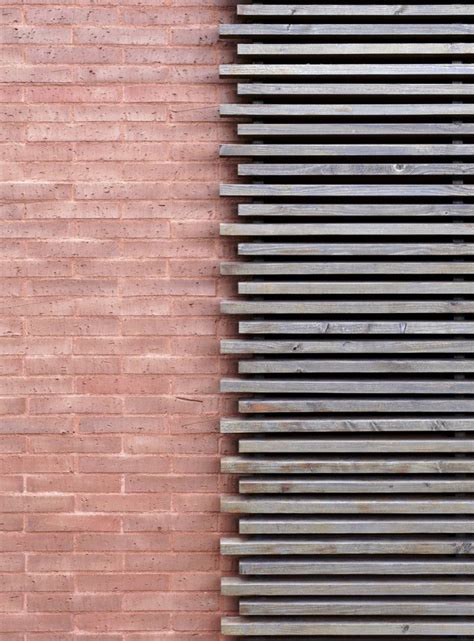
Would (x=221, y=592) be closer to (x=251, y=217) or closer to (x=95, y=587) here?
(x=95, y=587)

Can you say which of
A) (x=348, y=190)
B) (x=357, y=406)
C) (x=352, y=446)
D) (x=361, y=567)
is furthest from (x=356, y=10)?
(x=361, y=567)

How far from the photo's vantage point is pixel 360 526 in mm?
2568

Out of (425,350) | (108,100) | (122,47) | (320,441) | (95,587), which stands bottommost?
(95,587)

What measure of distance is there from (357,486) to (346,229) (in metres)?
0.93

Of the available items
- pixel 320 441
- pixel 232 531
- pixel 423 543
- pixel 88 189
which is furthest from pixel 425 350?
pixel 88 189

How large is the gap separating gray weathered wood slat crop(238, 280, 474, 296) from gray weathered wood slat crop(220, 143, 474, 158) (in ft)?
1.53

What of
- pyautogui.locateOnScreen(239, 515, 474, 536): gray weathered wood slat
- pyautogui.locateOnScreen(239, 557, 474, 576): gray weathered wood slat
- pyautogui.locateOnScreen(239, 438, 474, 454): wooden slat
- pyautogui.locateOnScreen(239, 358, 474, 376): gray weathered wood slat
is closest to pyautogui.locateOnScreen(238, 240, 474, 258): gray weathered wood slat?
pyautogui.locateOnScreen(239, 358, 474, 376): gray weathered wood slat

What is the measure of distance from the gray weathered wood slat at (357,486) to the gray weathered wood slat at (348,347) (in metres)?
0.47

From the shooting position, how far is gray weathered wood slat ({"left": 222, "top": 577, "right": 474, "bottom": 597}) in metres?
2.57

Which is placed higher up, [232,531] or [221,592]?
[232,531]

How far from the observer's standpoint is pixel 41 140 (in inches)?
105

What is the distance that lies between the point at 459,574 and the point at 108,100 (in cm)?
Answer: 218

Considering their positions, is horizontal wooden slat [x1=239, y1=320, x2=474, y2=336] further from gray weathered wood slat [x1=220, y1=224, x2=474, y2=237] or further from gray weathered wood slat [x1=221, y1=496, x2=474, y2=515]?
gray weathered wood slat [x1=221, y1=496, x2=474, y2=515]

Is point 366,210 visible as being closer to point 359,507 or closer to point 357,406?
point 357,406
